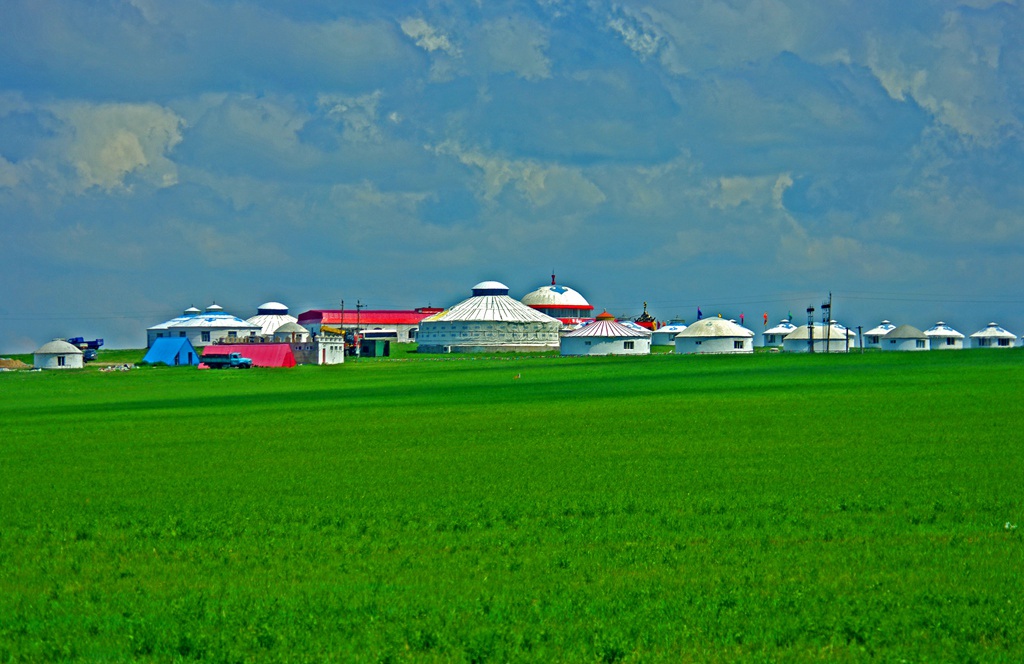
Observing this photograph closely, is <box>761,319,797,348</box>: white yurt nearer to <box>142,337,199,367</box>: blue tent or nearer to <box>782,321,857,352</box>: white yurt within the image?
<box>782,321,857,352</box>: white yurt

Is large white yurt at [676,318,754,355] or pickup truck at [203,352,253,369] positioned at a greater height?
large white yurt at [676,318,754,355]

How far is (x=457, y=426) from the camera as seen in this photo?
4003cm

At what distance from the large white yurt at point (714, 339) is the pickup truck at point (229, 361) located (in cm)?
6035

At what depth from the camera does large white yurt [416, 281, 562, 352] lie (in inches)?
6688

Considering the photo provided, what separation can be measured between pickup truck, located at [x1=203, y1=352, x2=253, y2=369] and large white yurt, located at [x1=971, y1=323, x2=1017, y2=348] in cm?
12158

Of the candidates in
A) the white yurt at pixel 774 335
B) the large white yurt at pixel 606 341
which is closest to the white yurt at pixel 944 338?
the white yurt at pixel 774 335

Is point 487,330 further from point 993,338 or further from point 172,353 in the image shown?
point 993,338

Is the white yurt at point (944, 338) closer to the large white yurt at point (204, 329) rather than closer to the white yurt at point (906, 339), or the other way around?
the white yurt at point (906, 339)

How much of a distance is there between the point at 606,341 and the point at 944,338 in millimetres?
60319

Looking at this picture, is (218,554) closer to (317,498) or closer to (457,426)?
(317,498)

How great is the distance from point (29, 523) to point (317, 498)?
5.25 meters

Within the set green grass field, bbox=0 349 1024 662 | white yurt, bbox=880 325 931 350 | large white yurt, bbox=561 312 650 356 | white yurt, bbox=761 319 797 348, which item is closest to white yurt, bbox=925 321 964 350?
white yurt, bbox=880 325 931 350

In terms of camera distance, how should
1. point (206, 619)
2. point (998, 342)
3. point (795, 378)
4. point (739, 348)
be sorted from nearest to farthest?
point (206, 619), point (795, 378), point (739, 348), point (998, 342)

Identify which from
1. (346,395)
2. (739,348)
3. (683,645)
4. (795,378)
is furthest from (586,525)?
(739,348)
